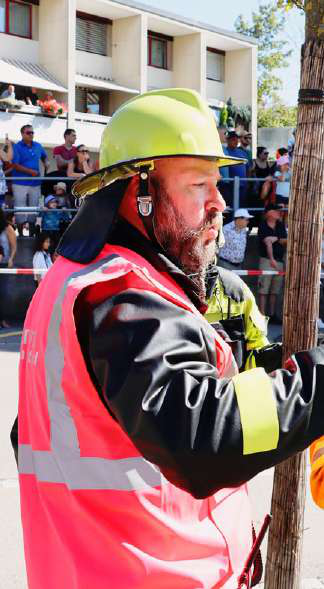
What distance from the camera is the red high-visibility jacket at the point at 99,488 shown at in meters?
1.63

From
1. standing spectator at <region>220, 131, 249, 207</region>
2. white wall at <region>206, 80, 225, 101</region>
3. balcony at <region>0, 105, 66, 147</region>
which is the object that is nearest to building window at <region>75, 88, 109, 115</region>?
balcony at <region>0, 105, 66, 147</region>

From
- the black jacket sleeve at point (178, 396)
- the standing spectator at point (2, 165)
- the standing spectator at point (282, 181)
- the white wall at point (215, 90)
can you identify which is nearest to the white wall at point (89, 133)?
the white wall at point (215, 90)

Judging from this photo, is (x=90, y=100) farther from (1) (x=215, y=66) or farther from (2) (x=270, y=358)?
(2) (x=270, y=358)

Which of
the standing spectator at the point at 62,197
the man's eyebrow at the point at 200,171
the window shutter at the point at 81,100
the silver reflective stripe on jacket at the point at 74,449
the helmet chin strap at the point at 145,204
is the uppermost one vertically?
the window shutter at the point at 81,100

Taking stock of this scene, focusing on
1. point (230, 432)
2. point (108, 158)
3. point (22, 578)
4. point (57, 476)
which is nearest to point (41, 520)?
point (57, 476)

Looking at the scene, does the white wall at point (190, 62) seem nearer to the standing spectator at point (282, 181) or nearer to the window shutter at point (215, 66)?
the window shutter at point (215, 66)

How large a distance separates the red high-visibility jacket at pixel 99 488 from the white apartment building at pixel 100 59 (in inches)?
1025

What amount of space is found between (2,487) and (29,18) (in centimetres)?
3062

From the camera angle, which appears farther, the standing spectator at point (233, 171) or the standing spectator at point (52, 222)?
the standing spectator at point (233, 171)

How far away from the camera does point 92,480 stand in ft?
5.44

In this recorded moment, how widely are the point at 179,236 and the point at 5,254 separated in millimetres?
11155

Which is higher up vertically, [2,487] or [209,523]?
[209,523]

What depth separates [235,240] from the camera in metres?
12.5

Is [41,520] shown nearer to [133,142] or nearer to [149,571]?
[149,571]
